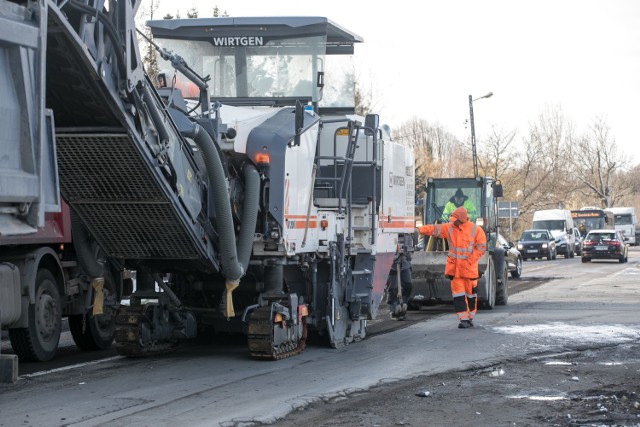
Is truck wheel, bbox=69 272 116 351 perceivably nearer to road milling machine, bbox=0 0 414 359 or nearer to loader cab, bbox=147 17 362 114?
road milling machine, bbox=0 0 414 359

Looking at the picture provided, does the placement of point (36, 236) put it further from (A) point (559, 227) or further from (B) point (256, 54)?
(A) point (559, 227)

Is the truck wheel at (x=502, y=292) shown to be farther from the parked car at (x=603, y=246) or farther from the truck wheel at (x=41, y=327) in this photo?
the parked car at (x=603, y=246)

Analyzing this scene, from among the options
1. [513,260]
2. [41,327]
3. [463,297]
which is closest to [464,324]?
[463,297]

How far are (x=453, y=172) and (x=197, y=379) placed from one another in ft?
212

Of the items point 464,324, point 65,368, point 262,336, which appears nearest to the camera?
point 65,368

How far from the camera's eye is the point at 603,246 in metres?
45.8

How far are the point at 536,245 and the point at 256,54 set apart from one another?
3935 centimetres

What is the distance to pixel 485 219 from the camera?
21.0 metres

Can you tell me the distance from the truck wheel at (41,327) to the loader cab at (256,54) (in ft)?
9.75

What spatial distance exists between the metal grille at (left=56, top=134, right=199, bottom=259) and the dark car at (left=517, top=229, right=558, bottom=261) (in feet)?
136

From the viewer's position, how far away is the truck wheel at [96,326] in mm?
12453

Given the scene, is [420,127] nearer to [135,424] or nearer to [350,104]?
[350,104]

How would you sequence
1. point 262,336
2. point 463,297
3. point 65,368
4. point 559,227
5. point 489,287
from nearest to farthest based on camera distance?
point 65,368
point 262,336
point 463,297
point 489,287
point 559,227

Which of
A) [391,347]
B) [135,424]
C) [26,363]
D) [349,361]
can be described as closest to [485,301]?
[391,347]
